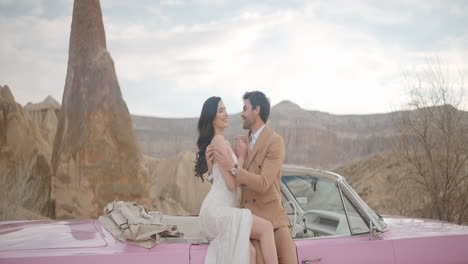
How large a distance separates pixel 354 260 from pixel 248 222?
108 centimetres

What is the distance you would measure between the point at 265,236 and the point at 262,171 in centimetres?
46

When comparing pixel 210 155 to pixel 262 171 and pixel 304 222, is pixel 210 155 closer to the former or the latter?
pixel 262 171

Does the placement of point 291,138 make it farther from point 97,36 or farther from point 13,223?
point 13,223

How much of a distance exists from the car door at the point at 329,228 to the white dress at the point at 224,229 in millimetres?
564

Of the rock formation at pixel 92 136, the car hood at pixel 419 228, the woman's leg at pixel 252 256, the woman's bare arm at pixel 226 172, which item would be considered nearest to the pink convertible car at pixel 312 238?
the car hood at pixel 419 228

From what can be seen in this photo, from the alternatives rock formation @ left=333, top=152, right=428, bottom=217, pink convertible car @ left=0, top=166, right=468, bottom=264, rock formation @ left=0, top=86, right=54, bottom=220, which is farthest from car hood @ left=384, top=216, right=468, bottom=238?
rock formation @ left=333, top=152, right=428, bottom=217

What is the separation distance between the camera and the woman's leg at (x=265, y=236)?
8.30 feet

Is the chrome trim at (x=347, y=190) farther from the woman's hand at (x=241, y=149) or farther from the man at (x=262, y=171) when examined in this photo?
the woman's hand at (x=241, y=149)

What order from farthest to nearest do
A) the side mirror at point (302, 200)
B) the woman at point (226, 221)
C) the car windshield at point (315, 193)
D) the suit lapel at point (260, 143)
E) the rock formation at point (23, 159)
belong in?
the rock formation at point (23, 159) < the side mirror at point (302, 200) < the car windshield at point (315, 193) < the suit lapel at point (260, 143) < the woman at point (226, 221)

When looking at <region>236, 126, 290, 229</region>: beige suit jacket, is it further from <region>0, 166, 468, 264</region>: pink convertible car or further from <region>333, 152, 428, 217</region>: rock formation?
<region>333, 152, 428, 217</region>: rock formation

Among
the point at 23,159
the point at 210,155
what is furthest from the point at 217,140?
the point at 23,159

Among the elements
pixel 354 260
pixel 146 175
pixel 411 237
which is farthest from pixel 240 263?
pixel 146 175

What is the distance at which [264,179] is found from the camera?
8.84ft

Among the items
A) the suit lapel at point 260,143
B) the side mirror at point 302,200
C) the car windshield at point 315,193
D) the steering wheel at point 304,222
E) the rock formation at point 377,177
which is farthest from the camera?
the rock formation at point 377,177
